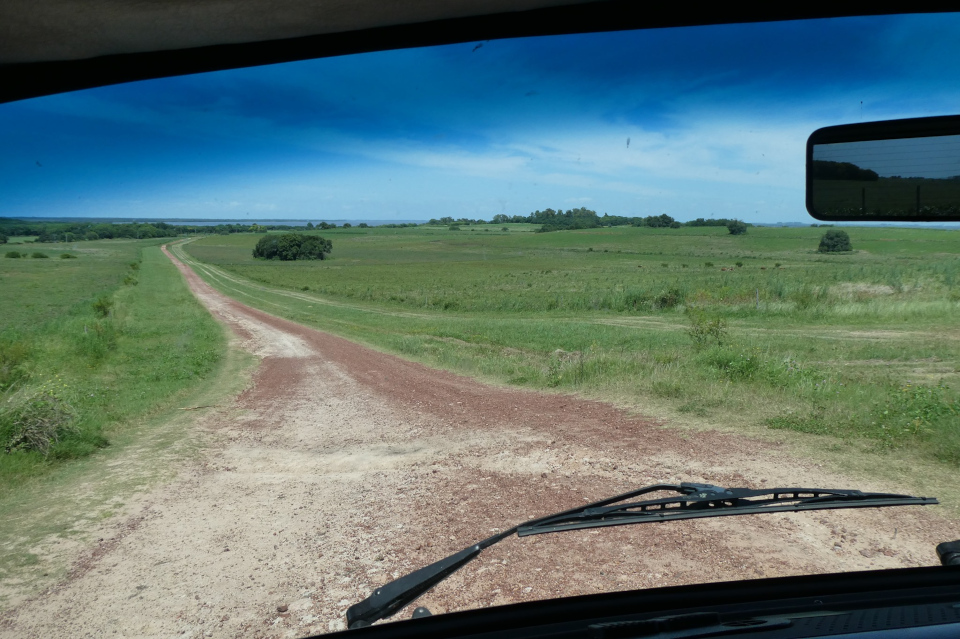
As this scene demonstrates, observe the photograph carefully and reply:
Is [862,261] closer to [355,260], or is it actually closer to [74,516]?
[355,260]

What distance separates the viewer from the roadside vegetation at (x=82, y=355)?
6.27m

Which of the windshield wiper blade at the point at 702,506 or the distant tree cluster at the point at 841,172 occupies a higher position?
the distant tree cluster at the point at 841,172

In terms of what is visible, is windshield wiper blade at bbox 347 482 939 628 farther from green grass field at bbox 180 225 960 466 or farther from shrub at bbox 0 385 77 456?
shrub at bbox 0 385 77 456

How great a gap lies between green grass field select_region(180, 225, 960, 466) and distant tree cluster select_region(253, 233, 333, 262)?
108 centimetres

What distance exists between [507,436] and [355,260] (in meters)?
48.7

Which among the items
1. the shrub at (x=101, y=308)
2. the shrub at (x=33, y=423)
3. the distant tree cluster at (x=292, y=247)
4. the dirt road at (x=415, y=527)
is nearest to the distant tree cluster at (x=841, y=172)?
the dirt road at (x=415, y=527)

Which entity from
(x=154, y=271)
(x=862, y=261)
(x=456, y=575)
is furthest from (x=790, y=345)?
(x=154, y=271)

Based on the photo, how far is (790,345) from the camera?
597 inches

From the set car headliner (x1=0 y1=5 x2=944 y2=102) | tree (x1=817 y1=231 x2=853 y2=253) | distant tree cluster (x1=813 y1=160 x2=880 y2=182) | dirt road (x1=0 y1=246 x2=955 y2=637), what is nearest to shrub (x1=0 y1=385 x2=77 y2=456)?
dirt road (x1=0 y1=246 x2=955 y2=637)

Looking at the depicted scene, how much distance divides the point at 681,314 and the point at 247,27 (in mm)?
23070

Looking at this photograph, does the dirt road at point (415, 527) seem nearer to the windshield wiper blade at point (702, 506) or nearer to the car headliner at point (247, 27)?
the windshield wiper blade at point (702, 506)

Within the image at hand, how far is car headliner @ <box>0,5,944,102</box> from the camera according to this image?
223cm

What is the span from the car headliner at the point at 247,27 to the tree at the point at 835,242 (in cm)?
4419

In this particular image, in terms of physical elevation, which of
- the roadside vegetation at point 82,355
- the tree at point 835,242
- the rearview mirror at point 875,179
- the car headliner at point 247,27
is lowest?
the roadside vegetation at point 82,355
